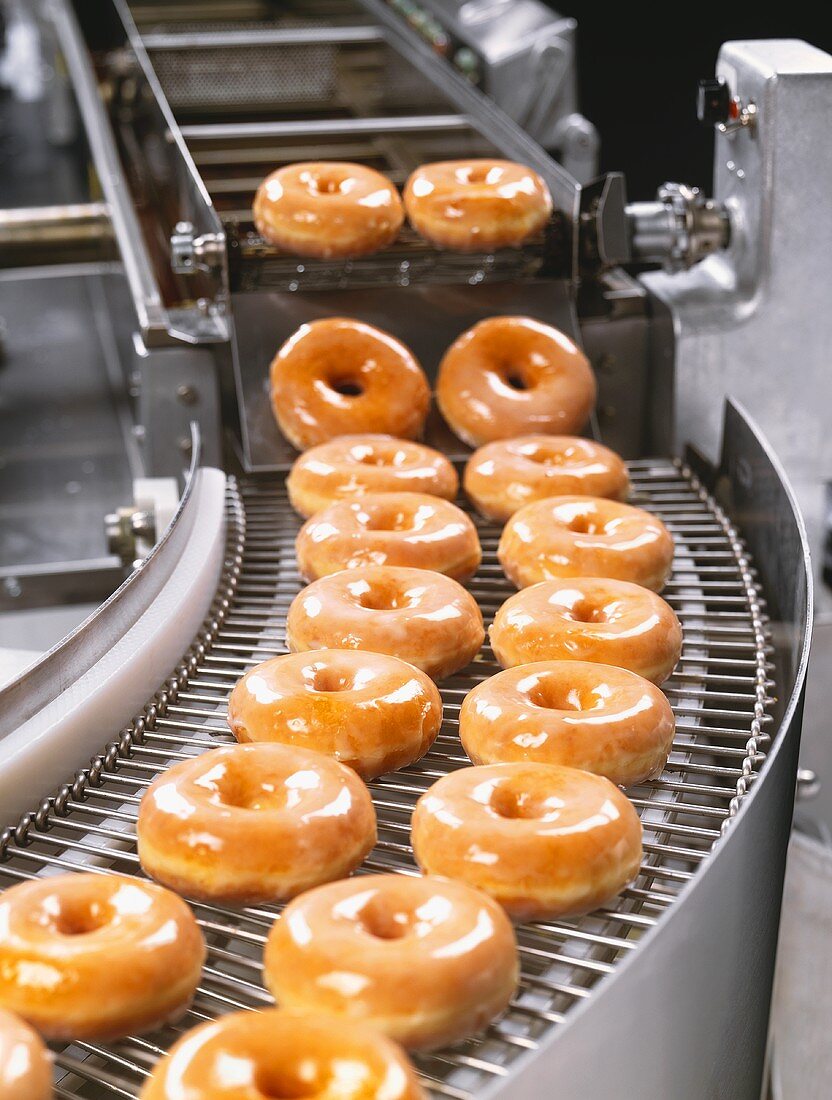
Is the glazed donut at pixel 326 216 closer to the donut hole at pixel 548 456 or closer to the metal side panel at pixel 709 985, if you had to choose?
the donut hole at pixel 548 456

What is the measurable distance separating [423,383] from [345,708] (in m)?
0.86

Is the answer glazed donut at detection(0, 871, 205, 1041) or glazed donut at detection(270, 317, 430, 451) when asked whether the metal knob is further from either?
glazed donut at detection(0, 871, 205, 1041)

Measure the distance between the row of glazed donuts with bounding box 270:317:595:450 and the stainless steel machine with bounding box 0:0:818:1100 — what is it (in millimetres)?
78

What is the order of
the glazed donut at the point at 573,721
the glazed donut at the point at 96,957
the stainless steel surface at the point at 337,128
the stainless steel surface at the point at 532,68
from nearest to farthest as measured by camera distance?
1. the glazed donut at the point at 96,957
2. the glazed donut at the point at 573,721
3. the stainless steel surface at the point at 337,128
4. the stainless steel surface at the point at 532,68

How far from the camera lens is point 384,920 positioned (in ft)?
3.27

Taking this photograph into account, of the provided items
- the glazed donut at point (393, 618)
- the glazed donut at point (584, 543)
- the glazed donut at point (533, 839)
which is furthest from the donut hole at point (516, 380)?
the glazed donut at point (533, 839)

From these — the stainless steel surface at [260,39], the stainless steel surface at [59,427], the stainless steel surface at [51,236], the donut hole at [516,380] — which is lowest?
the stainless steel surface at [59,427]

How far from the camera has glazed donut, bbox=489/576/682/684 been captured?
140 cm

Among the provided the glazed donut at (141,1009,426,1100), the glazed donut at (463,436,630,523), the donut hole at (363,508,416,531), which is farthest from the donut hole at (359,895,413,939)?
the glazed donut at (463,436,630,523)

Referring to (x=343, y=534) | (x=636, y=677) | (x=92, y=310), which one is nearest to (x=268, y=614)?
(x=343, y=534)

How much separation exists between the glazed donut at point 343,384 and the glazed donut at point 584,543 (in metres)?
0.35

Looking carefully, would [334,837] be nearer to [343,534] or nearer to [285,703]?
[285,703]

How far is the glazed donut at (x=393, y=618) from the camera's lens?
4.61ft

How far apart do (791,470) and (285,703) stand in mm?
1221
